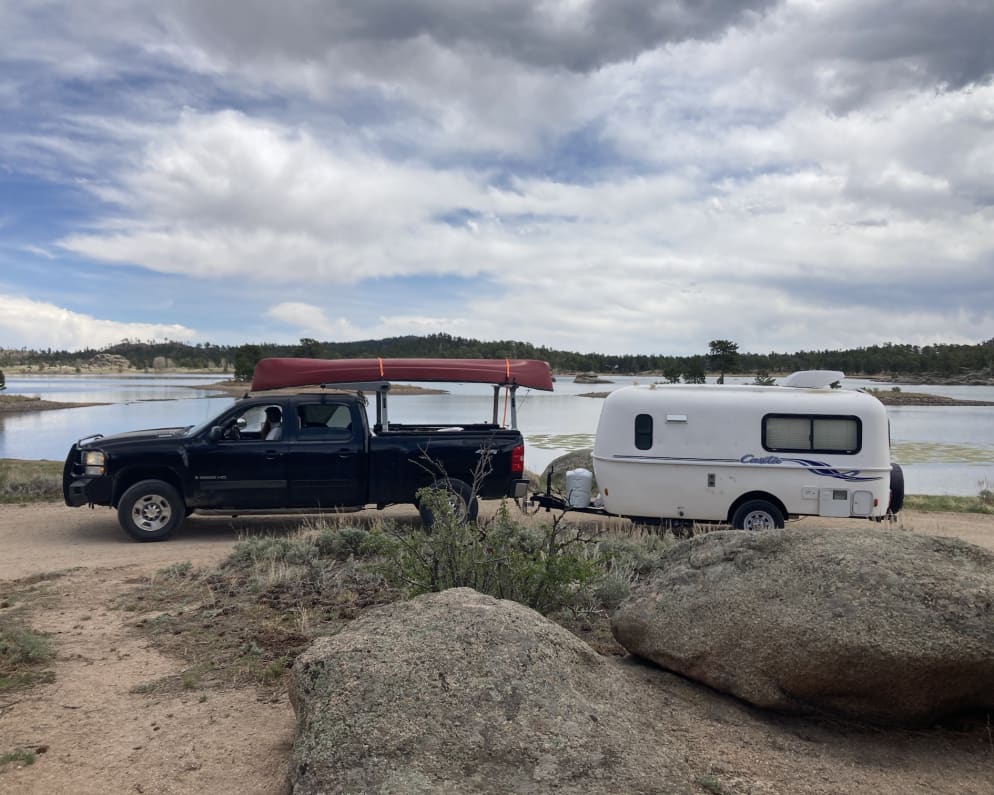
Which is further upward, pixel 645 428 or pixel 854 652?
pixel 645 428

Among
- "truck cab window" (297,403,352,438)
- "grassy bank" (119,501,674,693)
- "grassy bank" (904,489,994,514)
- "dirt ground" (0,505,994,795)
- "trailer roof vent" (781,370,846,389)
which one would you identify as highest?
"trailer roof vent" (781,370,846,389)

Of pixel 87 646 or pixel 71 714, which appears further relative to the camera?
pixel 87 646

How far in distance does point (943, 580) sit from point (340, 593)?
4618 mm

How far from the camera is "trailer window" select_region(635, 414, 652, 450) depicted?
10266mm

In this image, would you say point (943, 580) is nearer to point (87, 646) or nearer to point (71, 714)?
point (71, 714)

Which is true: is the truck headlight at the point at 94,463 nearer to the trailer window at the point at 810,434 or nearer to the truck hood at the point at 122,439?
the truck hood at the point at 122,439

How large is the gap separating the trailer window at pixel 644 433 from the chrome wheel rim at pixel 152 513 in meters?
6.02

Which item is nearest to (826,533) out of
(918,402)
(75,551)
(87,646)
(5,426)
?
(87,646)

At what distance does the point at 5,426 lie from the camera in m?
37.6

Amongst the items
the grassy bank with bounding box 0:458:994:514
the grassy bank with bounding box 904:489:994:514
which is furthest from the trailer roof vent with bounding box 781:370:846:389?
the grassy bank with bounding box 904:489:994:514

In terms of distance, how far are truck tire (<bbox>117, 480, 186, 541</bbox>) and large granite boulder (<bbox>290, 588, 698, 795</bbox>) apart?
6.81 meters

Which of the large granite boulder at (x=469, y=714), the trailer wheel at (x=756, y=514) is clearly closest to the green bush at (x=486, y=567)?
the large granite boulder at (x=469, y=714)

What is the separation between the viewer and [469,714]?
11.7 ft

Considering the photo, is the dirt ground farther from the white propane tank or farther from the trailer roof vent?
the trailer roof vent
